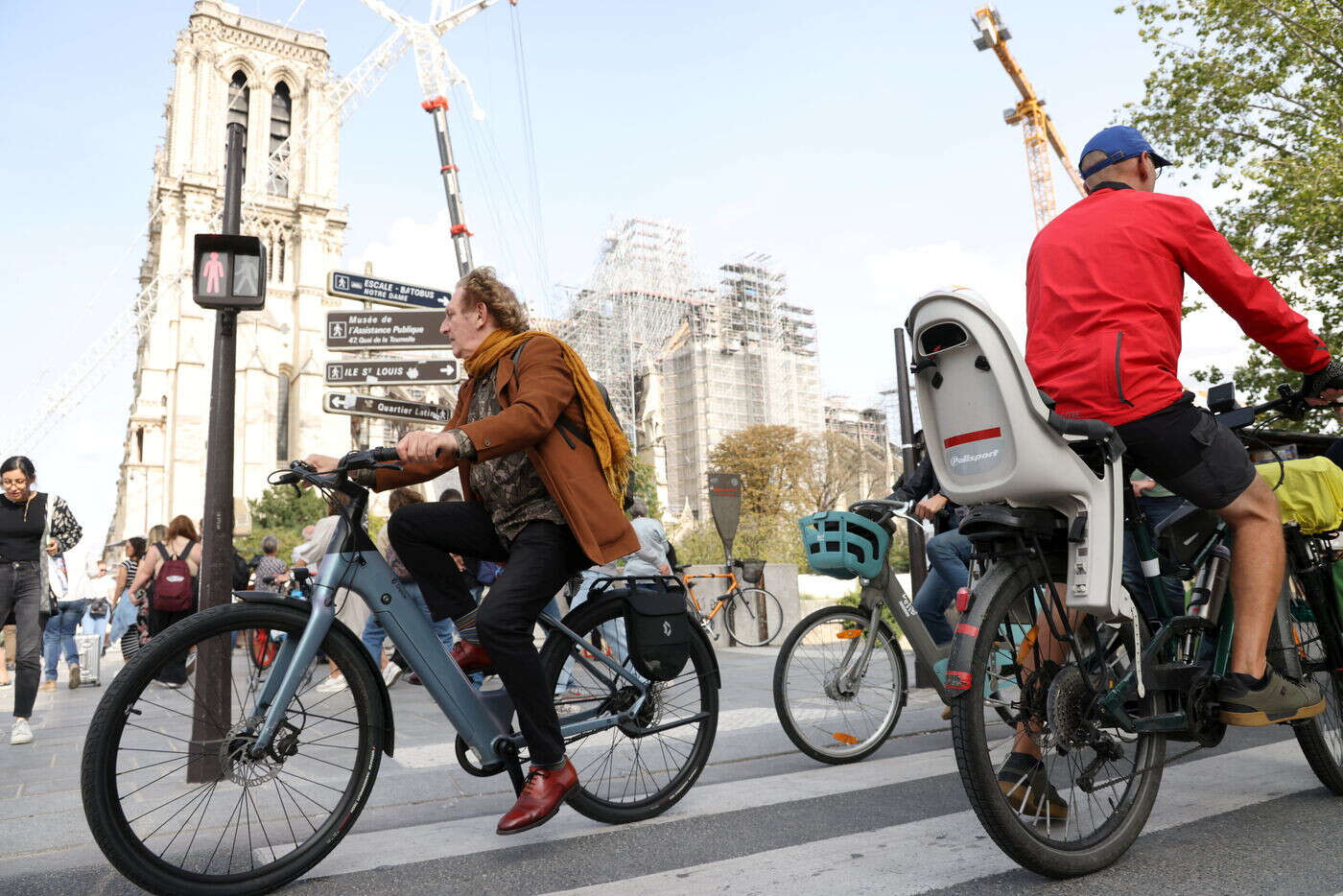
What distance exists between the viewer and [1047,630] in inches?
103

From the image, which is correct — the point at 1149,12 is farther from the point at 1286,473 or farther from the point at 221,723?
the point at 221,723

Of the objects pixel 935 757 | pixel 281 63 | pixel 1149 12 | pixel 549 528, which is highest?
pixel 281 63

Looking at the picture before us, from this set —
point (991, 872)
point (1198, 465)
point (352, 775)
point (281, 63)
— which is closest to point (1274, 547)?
point (1198, 465)

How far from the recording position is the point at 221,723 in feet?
Result: 8.77

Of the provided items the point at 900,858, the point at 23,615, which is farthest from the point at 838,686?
the point at 23,615

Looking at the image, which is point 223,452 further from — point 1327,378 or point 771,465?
point 771,465

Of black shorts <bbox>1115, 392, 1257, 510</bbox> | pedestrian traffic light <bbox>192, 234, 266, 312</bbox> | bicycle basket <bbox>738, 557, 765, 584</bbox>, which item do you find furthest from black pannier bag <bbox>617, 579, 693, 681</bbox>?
bicycle basket <bbox>738, 557, 765, 584</bbox>

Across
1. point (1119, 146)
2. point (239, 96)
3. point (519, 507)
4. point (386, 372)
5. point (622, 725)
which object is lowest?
point (622, 725)

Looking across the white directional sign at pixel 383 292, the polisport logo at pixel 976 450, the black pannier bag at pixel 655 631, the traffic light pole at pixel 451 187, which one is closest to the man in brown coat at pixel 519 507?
the black pannier bag at pixel 655 631

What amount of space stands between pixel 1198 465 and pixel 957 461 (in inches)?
25.6

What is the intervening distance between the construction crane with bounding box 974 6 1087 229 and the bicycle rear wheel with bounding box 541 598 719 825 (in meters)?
72.8

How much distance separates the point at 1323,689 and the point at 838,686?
6.58 feet

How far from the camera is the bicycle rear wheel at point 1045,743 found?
7.84 ft

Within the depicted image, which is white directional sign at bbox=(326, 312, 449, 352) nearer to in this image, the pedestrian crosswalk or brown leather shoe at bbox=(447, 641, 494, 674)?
the pedestrian crosswalk
